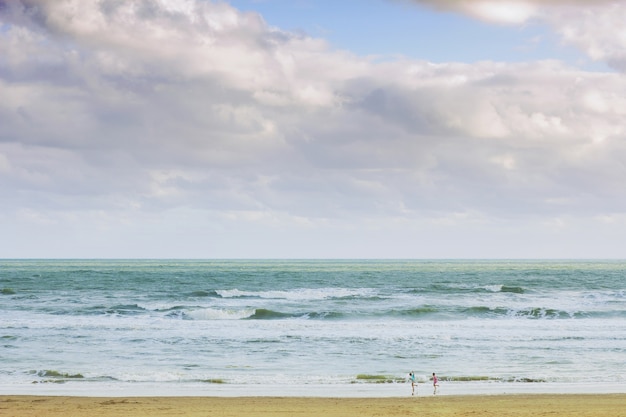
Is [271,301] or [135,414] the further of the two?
[271,301]

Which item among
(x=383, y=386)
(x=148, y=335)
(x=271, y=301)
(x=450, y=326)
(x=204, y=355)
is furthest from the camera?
(x=271, y=301)

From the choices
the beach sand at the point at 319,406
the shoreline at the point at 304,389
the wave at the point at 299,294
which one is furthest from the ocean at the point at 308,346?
the wave at the point at 299,294

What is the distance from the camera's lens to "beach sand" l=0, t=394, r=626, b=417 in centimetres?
1792

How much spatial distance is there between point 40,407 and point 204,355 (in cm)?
942

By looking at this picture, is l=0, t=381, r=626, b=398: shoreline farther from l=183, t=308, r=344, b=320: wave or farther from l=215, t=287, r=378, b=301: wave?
l=215, t=287, r=378, b=301: wave

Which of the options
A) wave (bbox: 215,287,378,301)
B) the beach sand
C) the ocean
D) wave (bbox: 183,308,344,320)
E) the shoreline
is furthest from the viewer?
wave (bbox: 215,287,378,301)

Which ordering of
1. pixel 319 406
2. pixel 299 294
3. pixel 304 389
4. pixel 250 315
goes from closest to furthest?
pixel 319 406 < pixel 304 389 < pixel 250 315 < pixel 299 294

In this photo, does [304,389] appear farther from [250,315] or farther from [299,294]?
[299,294]

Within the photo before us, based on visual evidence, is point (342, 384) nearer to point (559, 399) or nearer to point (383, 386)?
point (383, 386)

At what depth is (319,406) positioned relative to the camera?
62.3ft

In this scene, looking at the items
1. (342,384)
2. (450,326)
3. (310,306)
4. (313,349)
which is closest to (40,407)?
(342,384)

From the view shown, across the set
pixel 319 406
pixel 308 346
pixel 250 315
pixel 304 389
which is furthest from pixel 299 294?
pixel 319 406

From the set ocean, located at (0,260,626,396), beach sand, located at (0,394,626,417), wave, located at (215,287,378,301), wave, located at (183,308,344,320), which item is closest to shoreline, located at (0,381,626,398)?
ocean, located at (0,260,626,396)

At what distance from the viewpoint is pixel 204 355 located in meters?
27.5
